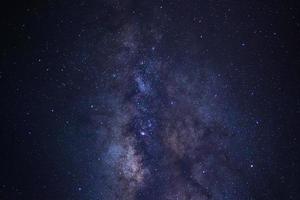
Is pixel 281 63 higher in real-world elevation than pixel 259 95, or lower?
higher

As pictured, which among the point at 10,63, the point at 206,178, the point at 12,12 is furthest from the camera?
the point at 206,178

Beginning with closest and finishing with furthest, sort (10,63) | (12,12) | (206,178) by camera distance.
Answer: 1. (12,12)
2. (10,63)
3. (206,178)

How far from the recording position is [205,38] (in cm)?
729

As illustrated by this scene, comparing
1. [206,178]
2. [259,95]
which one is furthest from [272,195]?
[259,95]

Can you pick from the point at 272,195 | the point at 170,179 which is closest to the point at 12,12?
the point at 170,179

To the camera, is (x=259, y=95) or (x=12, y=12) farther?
(x=259, y=95)

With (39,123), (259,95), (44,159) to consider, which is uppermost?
(259,95)

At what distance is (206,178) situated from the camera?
764 centimetres

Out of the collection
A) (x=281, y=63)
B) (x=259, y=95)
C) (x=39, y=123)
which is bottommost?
(x=39, y=123)

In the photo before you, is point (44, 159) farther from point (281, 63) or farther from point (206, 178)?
point (281, 63)

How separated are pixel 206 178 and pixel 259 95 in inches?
80.7

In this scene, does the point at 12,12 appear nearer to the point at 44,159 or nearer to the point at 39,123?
the point at 39,123

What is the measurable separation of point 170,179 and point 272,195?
7.27ft

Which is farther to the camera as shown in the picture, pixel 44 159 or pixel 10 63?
pixel 44 159
